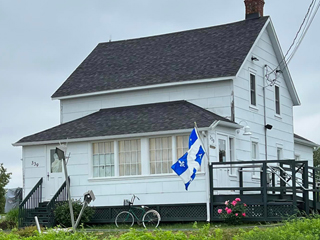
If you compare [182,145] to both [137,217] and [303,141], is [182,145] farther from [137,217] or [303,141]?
[303,141]

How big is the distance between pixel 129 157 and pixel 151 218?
2.72m

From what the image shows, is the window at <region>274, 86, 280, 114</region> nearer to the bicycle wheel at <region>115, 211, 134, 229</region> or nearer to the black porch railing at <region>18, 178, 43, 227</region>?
the bicycle wheel at <region>115, 211, 134, 229</region>

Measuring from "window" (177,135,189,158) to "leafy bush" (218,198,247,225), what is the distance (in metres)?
2.88

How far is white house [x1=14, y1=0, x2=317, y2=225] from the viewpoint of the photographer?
2288 centimetres

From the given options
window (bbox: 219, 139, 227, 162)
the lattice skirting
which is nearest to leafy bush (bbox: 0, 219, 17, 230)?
the lattice skirting

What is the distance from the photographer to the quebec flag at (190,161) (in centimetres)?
2048

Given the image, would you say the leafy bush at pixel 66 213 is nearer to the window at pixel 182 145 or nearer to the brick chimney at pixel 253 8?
the window at pixel 182 145

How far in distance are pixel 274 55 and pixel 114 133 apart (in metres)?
9.21

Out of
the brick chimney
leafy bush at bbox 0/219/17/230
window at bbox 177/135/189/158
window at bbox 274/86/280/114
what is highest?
the brick chimney

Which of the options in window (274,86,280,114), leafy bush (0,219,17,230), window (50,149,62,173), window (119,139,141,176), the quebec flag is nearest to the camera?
the quebec flag

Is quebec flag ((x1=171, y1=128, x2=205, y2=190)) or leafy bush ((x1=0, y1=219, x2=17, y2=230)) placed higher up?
quebec flag ((x1=171, y1=128, x2=205, y2=190))

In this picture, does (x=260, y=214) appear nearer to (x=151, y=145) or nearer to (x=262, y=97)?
(x=151, y=145)

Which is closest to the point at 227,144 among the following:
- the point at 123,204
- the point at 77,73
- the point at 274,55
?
the point at 123,204

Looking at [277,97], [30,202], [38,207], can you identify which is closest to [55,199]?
[38,207]
